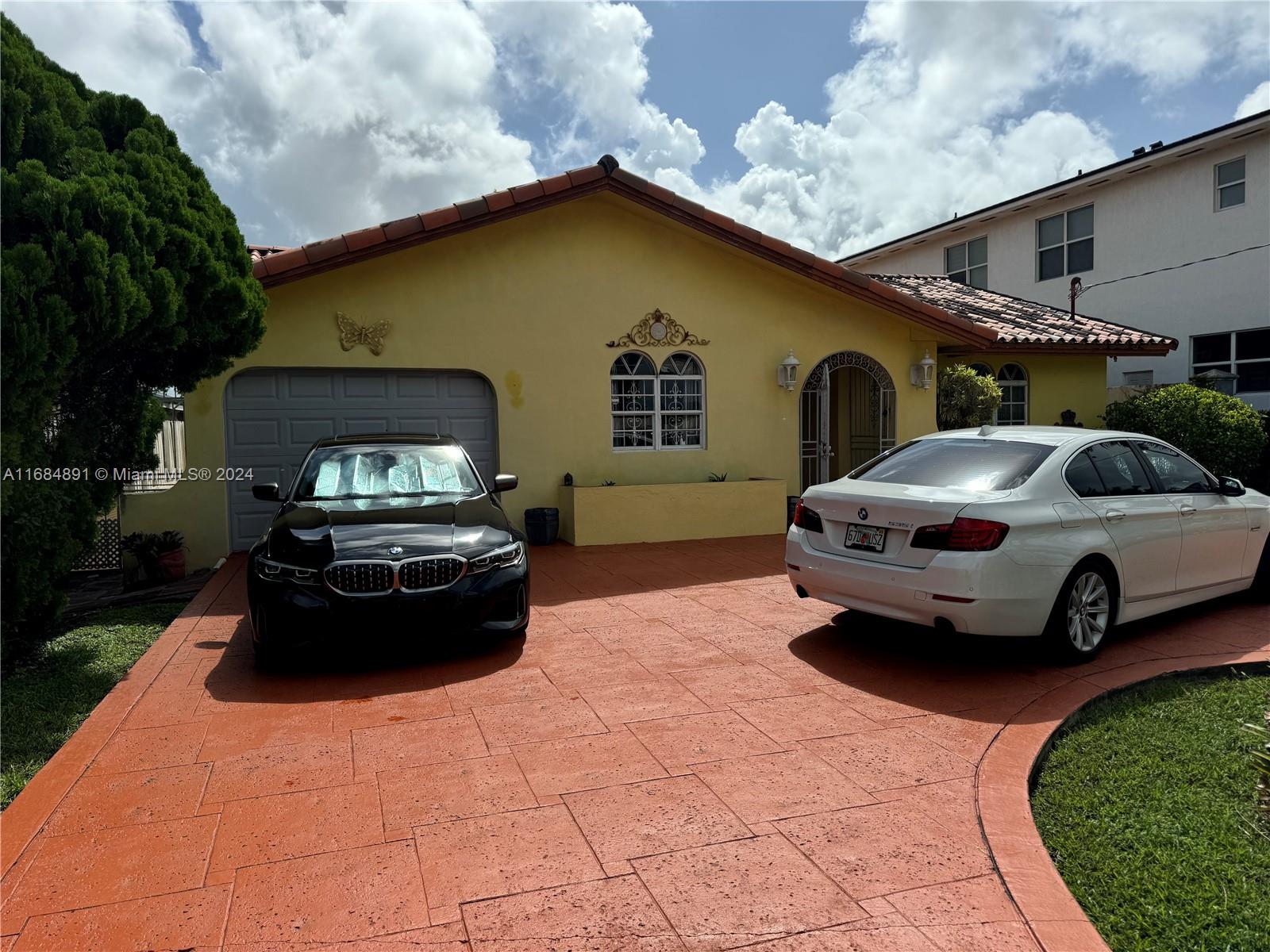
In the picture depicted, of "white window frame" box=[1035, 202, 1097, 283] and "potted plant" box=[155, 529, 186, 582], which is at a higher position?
"white window frame" box=[1035, 202, 1097, 283]

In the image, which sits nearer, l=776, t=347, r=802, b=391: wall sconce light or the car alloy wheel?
the car alloy wheel

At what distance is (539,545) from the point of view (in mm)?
10969

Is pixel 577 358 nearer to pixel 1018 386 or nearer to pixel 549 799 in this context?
pixel 549 799

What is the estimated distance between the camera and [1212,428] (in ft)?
43.6

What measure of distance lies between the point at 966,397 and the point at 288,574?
11.3 m

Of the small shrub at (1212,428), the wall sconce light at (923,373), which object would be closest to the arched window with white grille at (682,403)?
the wall sconce light at (923,373)

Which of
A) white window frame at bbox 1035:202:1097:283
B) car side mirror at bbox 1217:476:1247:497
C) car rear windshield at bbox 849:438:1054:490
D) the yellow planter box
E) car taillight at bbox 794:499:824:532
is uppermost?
white window frame at bbox 1035:202:1097:283

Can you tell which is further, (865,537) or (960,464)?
(960,464)

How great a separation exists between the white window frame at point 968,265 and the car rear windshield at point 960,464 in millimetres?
16868

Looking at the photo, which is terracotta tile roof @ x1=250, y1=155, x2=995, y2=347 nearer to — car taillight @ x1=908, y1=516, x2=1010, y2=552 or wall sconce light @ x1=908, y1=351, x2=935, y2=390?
wall sconce light @ x1=908, y1=351, x2=935, y2=390

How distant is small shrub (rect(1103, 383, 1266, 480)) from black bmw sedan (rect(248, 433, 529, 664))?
11.7m

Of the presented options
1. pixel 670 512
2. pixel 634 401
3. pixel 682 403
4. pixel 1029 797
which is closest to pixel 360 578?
pixel 1029 797

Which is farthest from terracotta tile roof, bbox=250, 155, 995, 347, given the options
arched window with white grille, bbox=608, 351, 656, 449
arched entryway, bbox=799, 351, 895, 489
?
arched window with white grille, bbox=608, 351, 656, 449

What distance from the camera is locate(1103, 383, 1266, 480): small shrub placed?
1324 cm
